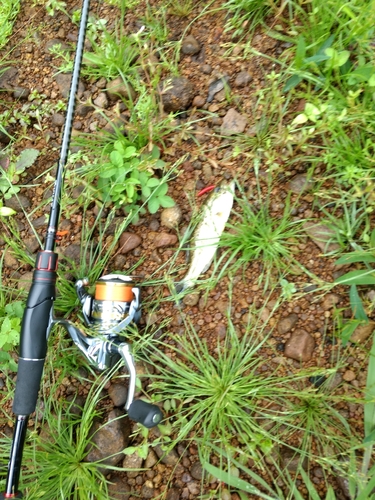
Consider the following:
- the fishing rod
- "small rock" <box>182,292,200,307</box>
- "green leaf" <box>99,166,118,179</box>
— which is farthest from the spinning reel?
"green leaf" <box>99,166,118,179</box>

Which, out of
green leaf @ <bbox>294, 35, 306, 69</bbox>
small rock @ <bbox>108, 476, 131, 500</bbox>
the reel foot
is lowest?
small rock @ <bbox>108, 476, 131, 500</bbox>

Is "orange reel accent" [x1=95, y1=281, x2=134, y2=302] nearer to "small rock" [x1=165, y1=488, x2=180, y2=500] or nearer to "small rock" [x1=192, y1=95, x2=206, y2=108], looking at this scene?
"small rock" [x1=165, y1=488, x2=180, y2=500]

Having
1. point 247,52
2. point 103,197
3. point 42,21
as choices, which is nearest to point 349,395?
point 103,197

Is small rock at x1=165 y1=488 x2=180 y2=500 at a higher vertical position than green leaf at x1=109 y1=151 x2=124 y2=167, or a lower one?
lower

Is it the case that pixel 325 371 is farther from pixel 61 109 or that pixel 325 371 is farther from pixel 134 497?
pixel 61 109

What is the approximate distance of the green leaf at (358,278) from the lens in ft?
6.06

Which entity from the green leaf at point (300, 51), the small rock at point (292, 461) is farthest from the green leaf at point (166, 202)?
the small rock at point (292, 461)

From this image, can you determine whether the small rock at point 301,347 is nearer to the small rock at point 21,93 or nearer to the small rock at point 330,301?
the small rock at point 330,301

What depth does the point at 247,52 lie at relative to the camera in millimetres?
2146

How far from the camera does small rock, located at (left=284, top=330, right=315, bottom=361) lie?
189cm

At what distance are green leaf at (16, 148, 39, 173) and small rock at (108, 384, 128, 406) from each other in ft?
3.60

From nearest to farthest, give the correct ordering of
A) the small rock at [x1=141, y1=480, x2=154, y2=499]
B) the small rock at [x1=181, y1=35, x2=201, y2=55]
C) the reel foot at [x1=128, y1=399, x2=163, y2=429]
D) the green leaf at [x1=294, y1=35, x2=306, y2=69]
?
the reel foot at [x1=128, y1=399, x2=163, y2=429], the small rock at [x1=141, y1=480, x2=154, y2=499], the green leaf at [x1=294, y1=35, x2=306, y2=69], the small rock at [x1=181, y1=35, x2=201, y2=55]

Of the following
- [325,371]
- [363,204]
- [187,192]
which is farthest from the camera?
[187,192]

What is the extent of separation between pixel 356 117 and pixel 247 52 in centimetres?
58
